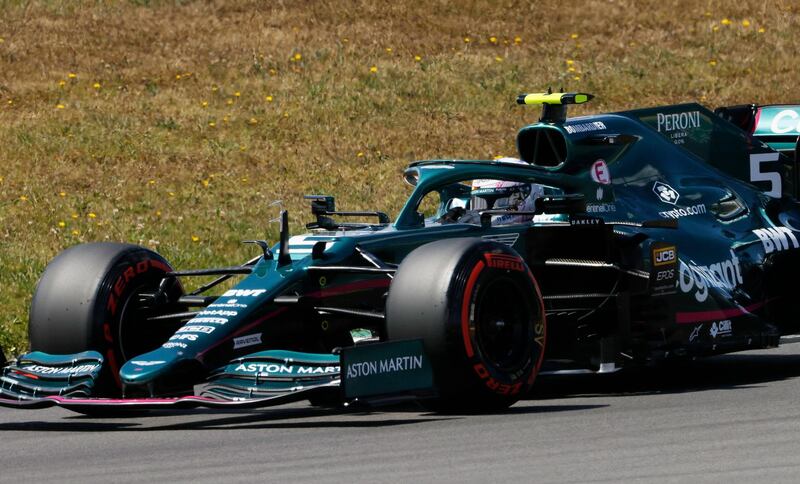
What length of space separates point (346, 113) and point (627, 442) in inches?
679

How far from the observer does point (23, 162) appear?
20.9m

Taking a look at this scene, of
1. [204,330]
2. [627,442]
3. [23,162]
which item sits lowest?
[627,442]

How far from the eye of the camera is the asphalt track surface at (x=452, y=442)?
6.23m

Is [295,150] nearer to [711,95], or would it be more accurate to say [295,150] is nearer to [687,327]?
[711,95]

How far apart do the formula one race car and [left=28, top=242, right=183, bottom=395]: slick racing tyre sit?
0.01 m

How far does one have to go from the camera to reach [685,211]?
398 inches

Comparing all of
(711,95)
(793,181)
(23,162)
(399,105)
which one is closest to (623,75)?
(711,95)

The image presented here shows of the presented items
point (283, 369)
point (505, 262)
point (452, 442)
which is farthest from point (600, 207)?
point (452, 442)

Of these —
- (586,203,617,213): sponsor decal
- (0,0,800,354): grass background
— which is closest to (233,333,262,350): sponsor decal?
(586,203,617,213): sponsor decal

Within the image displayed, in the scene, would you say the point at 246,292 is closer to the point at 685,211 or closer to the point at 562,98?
the point at 562,98

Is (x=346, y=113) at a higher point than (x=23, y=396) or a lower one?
higher

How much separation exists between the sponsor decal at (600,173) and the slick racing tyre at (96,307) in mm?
3058

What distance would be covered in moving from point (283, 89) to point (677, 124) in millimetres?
14644

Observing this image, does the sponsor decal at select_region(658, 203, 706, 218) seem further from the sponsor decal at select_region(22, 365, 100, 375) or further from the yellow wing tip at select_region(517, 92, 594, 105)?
the sponsor decal at select_region(22, 365, 100, 375)
